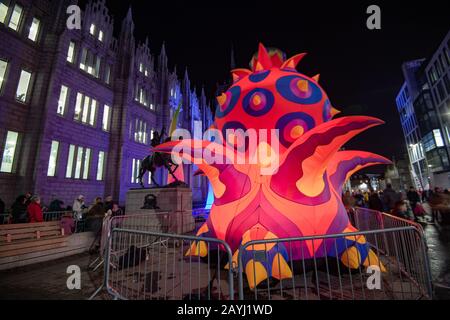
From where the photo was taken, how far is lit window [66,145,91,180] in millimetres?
17031

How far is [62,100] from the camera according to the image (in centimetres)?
1698

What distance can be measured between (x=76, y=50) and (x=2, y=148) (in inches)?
397

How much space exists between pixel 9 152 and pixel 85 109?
6438 mm

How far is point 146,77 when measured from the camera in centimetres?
2666

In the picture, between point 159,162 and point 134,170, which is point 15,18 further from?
point 159,162

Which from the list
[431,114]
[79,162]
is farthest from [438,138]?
[79,162]

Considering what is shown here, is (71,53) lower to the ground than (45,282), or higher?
higher

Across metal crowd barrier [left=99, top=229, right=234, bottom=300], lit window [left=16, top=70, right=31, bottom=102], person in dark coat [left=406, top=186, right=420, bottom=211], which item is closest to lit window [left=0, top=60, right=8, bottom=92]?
lit window [left=16, top=70, right=31, bottom=102]

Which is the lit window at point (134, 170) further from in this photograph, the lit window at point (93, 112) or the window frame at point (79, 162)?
the lit window at point (93, 112)

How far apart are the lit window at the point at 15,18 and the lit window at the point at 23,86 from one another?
9.90 ft

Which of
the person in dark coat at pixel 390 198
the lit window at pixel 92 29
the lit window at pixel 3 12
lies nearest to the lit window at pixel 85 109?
the lit window at pixel 3 12

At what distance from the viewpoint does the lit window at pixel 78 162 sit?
55.9 ft
